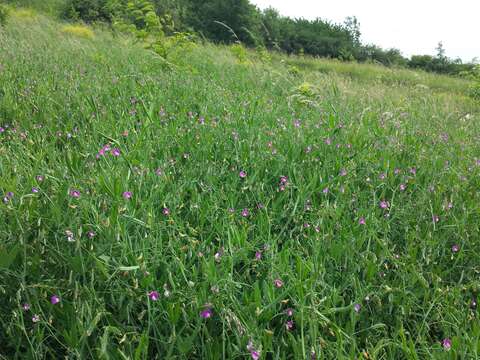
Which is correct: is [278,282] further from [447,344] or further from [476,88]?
[476,88]

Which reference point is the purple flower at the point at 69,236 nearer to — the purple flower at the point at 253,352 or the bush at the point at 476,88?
the purple flower at the point at 253,352

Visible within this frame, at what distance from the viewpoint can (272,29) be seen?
21438mm

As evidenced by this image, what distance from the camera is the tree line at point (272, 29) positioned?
60.4ft

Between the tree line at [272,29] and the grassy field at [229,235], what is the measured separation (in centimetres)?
1494

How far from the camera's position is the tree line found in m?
18.4

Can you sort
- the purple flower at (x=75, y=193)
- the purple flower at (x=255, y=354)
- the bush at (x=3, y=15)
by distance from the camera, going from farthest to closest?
1. the bush at (x=3, y=15)
2. the purple flower at (x=75, y=193)
3. the purple flower at (x=255, y=354)

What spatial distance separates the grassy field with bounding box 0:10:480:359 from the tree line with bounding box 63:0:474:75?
14.9 m

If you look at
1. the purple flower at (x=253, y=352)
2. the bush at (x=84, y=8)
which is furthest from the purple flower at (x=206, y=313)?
the bush at (x=84, y=8)

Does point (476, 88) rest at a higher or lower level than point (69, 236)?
higher

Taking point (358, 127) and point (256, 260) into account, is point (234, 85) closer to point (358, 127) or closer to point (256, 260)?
point (358, 127)

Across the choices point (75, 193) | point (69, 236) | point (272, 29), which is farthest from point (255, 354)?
point (272, 29)

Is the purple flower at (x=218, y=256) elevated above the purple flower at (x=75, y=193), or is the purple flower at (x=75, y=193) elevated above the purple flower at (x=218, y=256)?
the purple flower at (x=75, y=193)

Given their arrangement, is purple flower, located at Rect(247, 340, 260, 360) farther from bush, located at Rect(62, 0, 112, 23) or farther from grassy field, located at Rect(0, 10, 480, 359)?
bush, located at Rect(62, 0, 112, 23)

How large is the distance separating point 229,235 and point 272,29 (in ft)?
70.7
